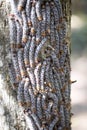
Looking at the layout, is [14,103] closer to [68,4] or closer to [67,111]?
[67,111]

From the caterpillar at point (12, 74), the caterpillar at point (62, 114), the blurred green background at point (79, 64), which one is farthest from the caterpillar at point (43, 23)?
the blurred green background at point (79, 64)

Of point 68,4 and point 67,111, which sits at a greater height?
point 68,4

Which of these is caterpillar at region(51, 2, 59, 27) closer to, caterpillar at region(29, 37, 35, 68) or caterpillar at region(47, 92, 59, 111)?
caterpillar at region(29, 37, 35, 68)

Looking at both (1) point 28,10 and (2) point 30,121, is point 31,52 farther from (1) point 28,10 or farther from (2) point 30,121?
(2) point 30,121

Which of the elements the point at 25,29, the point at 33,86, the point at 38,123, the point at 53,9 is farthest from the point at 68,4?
the point at 38,123

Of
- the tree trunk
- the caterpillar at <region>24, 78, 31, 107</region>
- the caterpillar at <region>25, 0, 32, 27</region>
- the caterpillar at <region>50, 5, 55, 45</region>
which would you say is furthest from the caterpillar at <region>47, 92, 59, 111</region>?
the caterpillar at <region>25, 0, 32, 27</region>

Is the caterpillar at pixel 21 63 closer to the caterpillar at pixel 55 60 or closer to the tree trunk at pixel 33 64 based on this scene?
the tree trunk at pixel 33 64

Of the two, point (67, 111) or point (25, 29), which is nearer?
point (25, 29)
